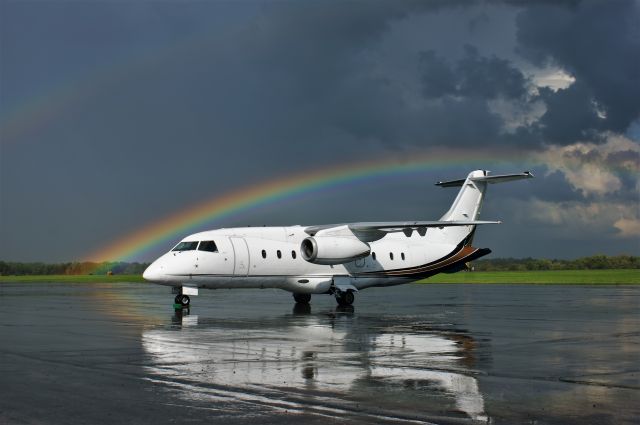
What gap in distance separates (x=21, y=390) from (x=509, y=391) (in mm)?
7453

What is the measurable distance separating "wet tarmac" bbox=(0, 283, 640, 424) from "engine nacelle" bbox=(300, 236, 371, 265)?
9.24 meters

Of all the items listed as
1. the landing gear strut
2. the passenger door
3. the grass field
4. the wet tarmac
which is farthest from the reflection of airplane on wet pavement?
the grass field

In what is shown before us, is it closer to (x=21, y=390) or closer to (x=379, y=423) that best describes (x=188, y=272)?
(x=21, y=390)

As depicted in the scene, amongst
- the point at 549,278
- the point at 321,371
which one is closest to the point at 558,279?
the point at 549,278

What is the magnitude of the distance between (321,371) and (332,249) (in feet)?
72.1

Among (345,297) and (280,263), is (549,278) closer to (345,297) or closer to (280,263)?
(345,297)

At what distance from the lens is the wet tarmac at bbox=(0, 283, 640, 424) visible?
10.3 metres

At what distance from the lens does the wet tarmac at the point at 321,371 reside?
1032 cm

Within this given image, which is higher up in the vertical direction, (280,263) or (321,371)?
(280,263)

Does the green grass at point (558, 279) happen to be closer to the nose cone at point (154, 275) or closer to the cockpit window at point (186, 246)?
the cockpit window at point (186, 246)

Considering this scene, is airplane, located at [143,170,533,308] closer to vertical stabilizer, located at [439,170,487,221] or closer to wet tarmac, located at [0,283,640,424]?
vertical stabilizer, located at [439,170,487,221]

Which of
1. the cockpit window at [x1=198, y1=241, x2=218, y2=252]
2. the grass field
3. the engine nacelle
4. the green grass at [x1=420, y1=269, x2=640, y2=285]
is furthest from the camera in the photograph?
the grass field

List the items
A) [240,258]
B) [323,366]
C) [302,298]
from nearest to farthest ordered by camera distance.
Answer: [323,366] < [240,258] < [302,298]

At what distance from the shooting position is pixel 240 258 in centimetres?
3509
